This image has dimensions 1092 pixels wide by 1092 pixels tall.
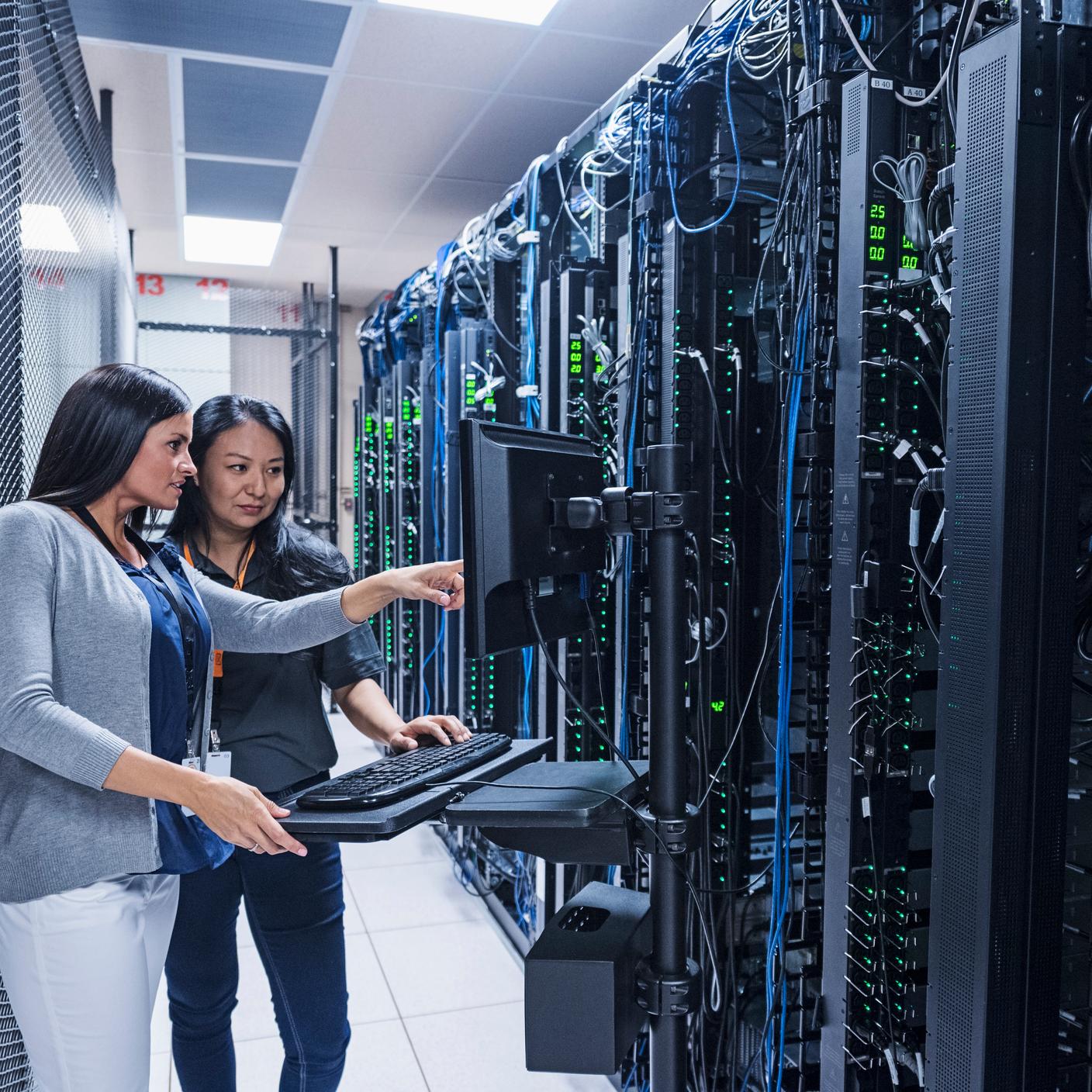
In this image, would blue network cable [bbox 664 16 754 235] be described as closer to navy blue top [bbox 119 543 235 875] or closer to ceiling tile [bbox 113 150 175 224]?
navy blue top [bbox 119 543 235 875]

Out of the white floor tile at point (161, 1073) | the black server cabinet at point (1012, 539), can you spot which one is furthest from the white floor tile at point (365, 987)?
the black server cabinet at point (1012, 539)

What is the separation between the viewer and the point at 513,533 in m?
1.19

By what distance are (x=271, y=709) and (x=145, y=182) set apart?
4880 millimetres

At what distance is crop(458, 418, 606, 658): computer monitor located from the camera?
1.18m

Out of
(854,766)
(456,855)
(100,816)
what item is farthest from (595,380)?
(456,855)

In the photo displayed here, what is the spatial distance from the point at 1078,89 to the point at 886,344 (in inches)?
19.2

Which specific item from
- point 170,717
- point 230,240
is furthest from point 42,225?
point 230,240

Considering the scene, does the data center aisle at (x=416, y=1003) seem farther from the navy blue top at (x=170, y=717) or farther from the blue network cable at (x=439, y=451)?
the navy blue top at (x=170, y=717)

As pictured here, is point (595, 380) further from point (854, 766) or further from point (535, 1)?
point (535, 1)

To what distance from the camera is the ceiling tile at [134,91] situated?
13.3 ft

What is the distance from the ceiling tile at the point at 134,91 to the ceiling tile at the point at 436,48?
2.83 ft

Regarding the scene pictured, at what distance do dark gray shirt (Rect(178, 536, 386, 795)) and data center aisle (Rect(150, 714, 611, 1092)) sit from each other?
3.80ft

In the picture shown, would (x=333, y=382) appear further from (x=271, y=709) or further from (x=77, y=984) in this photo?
(x=77, y=984)

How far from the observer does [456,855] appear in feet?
13.5
